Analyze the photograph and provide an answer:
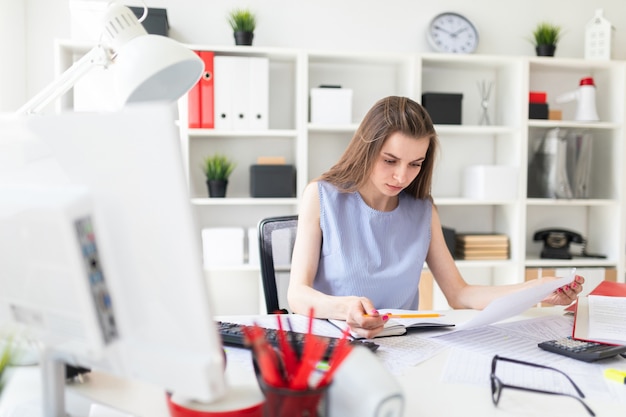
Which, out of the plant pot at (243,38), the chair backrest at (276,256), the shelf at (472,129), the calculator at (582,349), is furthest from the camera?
the shelf at (472,129)

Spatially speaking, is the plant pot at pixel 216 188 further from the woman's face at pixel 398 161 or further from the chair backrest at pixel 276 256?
the woman's face at pixel 398 161

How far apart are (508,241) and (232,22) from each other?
1.91 m

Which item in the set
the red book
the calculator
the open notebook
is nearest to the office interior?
the red book

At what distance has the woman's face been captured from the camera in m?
1.63

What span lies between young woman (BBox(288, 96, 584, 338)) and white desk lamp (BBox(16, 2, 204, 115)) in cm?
67

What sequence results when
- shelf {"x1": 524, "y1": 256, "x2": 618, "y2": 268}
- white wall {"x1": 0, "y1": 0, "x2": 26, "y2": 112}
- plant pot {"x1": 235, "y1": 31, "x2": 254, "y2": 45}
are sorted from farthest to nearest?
shelf {"x1": 524, "y1": 256, "x2": 618, "y2": 268} < plant pot {"x1": 235, "y1": 31, "x2": 254, "y2": 45} < white wall {"x1": 0, "y1": 0, "x2": 26, "y2": 112}

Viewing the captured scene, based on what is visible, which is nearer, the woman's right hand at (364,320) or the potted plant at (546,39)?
the woman's right hand at (364,320)

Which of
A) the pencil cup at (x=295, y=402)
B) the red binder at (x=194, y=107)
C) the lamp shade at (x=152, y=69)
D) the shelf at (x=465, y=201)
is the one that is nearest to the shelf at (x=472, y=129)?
the shelf at (x=465, y=201)

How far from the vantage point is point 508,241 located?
3193 millimetres

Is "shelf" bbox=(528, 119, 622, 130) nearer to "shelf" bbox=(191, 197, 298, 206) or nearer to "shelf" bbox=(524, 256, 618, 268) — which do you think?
"shelf" bbox=(524, 256, 618, 268)

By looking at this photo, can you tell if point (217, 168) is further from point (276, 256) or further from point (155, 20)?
point (276, 256)

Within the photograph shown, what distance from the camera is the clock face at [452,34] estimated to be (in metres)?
3.19

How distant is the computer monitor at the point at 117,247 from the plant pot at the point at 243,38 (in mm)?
2415

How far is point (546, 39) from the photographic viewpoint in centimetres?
320
